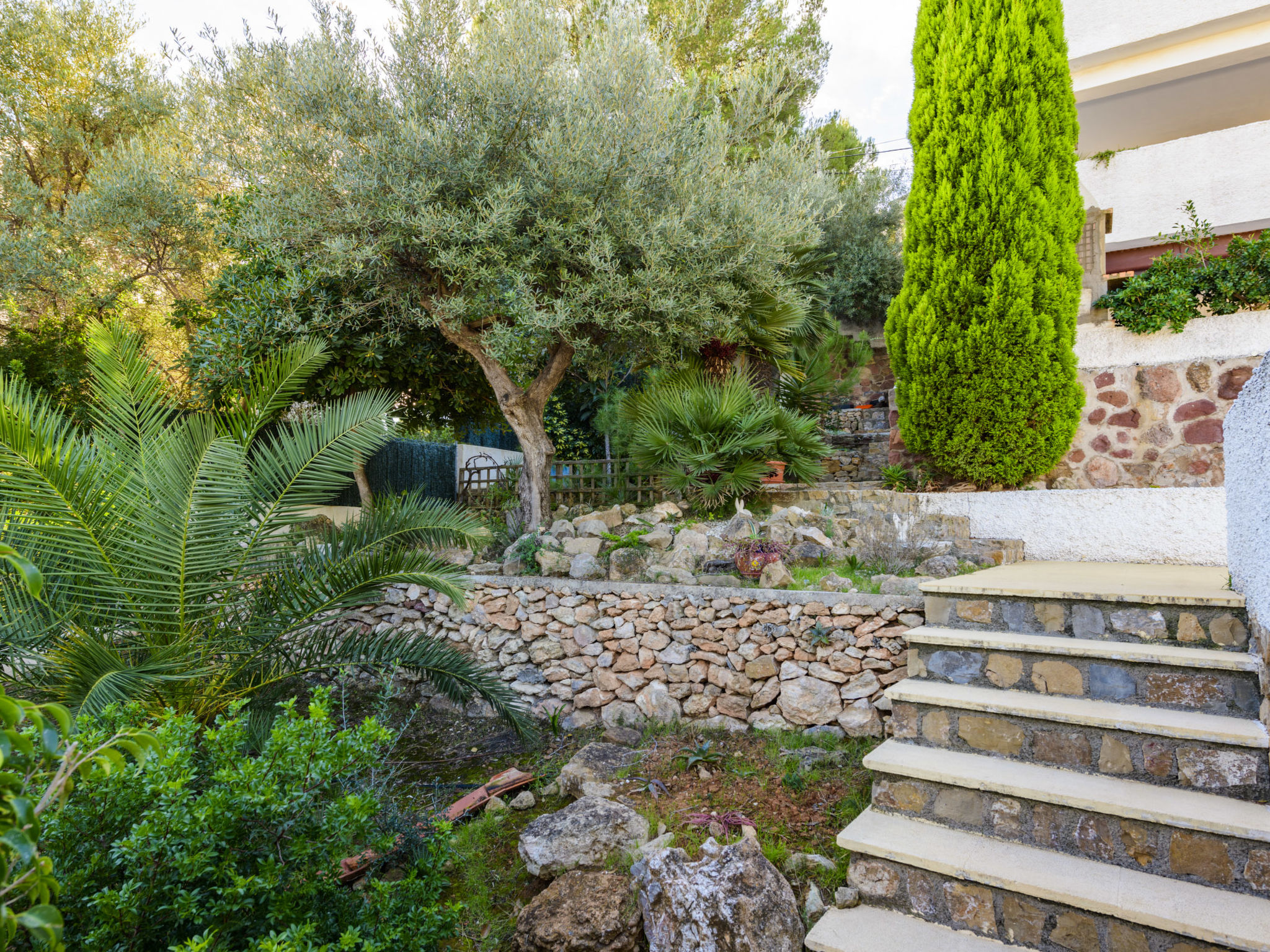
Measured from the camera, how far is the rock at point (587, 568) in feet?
16.3

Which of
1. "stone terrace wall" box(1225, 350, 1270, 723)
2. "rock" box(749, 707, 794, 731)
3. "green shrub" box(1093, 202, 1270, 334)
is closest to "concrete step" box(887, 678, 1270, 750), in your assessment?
"stone terrace wall" box(1225, 350, 1270, 723)

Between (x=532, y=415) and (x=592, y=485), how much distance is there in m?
0.91

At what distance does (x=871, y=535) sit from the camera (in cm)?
500

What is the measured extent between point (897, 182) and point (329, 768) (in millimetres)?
13296

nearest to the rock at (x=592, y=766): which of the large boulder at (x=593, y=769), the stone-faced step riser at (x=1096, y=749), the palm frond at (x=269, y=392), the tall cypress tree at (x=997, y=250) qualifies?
the large boulder at (x=593, y=769)

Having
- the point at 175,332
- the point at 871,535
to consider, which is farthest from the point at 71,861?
the point at 175,332

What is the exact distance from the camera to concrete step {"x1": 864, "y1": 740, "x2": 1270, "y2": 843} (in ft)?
6.86

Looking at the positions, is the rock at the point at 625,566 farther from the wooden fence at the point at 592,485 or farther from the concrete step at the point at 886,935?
the concrete step at the point at 886,935

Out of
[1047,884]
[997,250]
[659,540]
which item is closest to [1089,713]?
[1047,884]

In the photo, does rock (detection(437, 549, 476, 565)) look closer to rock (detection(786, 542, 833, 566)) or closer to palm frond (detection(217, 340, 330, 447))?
palm frond (detection(217, 340, 330, 447))

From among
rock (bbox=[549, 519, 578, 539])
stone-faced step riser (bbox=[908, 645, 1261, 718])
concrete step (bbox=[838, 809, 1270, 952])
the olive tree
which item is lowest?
concrete step (bbox=[838, 809, 1270, 952])

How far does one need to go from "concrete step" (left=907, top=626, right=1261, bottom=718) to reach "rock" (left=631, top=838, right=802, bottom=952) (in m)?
1.14

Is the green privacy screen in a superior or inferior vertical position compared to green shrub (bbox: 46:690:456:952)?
superior

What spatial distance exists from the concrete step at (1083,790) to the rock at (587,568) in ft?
8.37
